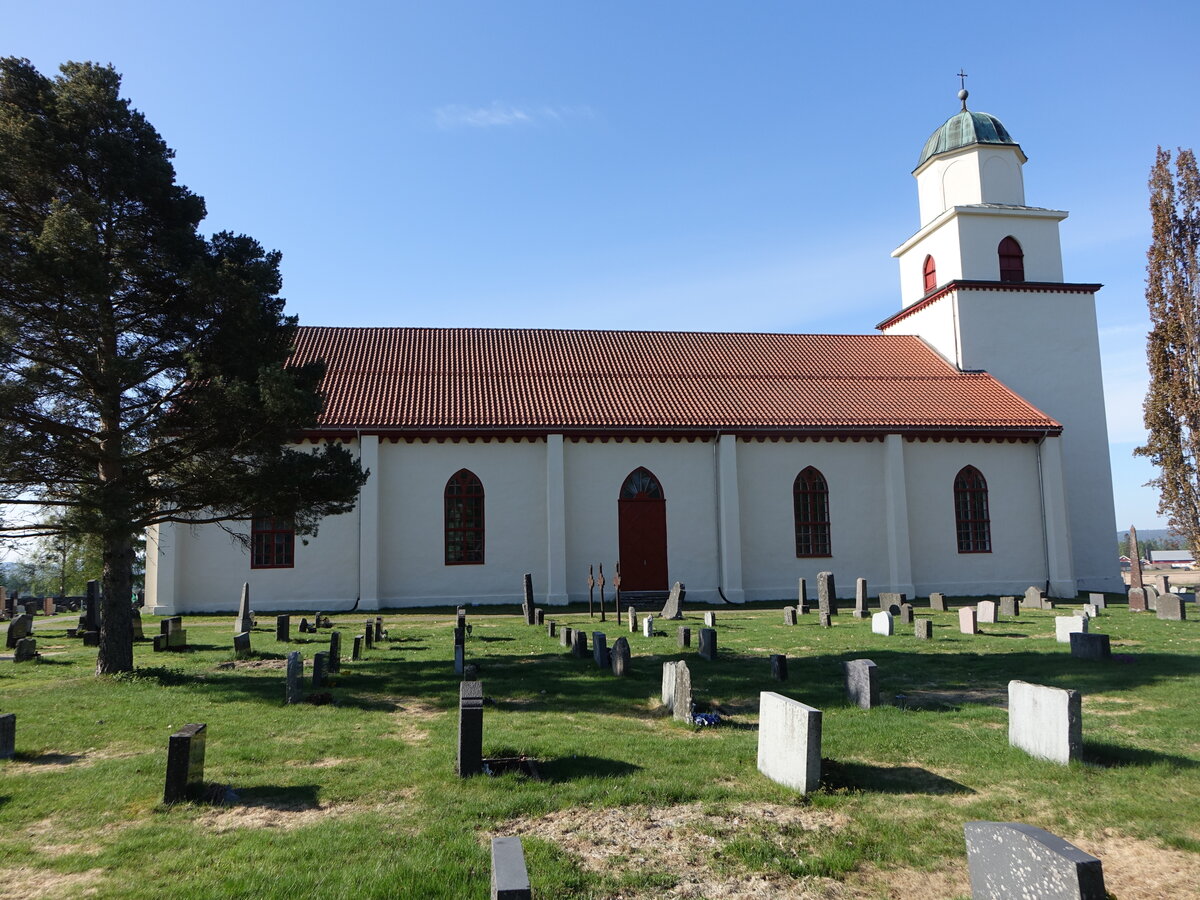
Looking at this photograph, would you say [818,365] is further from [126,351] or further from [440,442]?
[126,351]

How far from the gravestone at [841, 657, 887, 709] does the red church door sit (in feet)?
48.0

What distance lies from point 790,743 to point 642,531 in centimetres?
1784

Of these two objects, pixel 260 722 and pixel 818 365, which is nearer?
pixel 260 722

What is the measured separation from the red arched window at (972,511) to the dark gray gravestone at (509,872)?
2454cm

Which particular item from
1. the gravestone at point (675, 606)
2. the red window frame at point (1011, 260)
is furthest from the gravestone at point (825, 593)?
the red window frame at point (1011, 260)

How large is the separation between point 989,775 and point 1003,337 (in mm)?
25834

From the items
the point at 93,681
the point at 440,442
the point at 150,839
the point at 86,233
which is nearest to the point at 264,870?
the point at 150,839

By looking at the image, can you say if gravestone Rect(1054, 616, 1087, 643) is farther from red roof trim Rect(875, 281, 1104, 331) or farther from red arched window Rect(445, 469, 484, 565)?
red roof trim Rect(875, 281, 1104, 331)

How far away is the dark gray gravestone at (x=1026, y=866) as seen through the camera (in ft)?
12.8

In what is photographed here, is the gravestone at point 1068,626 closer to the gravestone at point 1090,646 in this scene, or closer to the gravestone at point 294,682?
the gravestone at point 1090,646

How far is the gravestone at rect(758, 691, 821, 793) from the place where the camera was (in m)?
6.50

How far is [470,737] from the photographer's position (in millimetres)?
7039

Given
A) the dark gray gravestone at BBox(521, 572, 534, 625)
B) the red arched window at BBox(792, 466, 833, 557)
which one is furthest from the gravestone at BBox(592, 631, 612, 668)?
the red arched window at BBox(792, 466, 833, 557)

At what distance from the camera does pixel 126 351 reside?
12.1 metres
